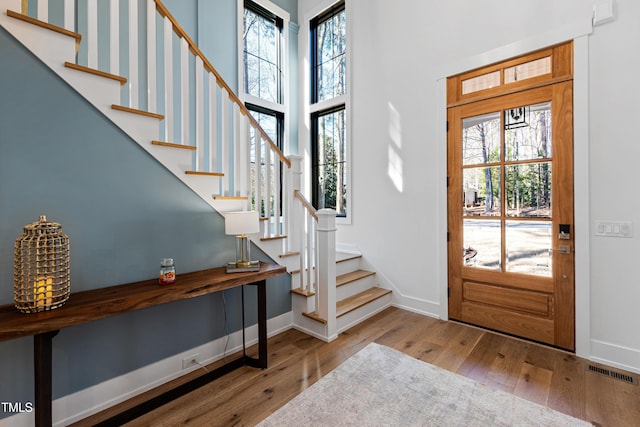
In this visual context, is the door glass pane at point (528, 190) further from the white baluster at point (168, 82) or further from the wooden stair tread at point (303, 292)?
the white baluster at point (168, 82)

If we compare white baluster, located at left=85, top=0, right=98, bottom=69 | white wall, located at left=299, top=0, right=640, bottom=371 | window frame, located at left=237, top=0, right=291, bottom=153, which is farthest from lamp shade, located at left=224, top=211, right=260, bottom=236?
window frame, located at left=237, top=0, right=291, bottom=153

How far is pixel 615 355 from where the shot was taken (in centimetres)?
216

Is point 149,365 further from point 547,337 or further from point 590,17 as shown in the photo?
point 590,17

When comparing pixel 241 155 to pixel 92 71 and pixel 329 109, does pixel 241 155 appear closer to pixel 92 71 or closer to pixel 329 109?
pixel 92 71

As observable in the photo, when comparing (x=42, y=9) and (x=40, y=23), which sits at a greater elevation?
(x=42, y=9)

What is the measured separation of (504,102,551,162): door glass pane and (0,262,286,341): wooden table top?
240 centimetres

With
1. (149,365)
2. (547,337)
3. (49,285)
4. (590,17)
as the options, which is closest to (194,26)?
(49,285)

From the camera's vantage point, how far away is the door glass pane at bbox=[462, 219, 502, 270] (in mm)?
2729

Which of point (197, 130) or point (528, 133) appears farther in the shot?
point (528, 133)

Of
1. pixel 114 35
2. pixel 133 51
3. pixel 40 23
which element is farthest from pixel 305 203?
pixel 40 23

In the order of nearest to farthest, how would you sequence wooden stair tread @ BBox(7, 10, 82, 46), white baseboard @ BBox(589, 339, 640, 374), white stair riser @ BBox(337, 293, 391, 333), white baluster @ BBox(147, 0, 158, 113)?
wooden stair tread @ BBox(7, 10, 82, 46) < white baluster @ BBox(147, 0, 158, 113) < white baseboard @ BBox(589, 339, 640, 374) < white stair riser @ BBox(337, 293, 391, 333)

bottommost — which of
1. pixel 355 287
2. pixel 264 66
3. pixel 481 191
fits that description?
pixel 355 287

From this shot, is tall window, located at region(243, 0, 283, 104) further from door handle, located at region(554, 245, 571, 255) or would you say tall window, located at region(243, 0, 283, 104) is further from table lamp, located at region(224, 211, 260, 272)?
door handle, located at region(554, 245, 571, 255)

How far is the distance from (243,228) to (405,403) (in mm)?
1586
